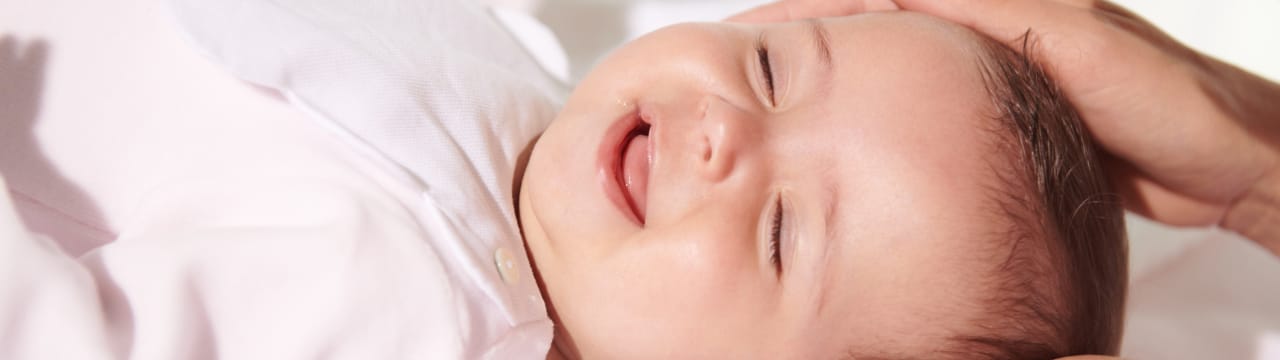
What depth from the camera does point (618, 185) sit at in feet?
3.37

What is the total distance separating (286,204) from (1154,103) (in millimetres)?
966

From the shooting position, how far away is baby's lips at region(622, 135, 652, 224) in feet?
3.41

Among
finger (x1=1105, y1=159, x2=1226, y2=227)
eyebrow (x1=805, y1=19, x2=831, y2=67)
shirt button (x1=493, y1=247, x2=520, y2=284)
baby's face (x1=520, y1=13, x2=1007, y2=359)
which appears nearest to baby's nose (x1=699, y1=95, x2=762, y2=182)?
baby's face (x1=520, y1=13, x2=1007, y2=359)

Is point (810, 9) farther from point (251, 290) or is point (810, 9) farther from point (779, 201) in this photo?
point (251, 290)

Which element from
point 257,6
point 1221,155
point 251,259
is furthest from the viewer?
point 1221,155

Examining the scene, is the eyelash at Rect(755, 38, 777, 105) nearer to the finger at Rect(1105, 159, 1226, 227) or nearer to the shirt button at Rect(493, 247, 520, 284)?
the shirt button at Rect(493, 247, 520, 284)

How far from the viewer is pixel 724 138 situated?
0.96 m

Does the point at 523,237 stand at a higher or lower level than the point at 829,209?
lower

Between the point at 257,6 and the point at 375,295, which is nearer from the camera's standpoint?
the point at 375,295

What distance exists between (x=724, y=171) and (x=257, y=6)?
0.56 meters

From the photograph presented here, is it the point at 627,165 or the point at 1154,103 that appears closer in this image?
the point at 627,165

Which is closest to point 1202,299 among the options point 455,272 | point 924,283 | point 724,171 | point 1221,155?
point 1221,155

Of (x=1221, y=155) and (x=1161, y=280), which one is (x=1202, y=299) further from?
(x=1221, y=155)

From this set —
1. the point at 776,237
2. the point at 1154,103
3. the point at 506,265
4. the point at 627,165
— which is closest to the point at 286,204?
the point at 506,265
